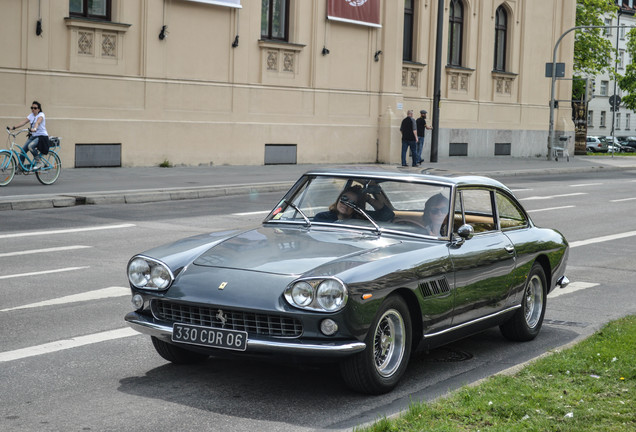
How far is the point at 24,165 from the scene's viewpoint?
66.1 ft

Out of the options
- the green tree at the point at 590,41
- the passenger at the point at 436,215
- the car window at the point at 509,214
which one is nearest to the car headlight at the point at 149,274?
the passenger at the point at 436,215

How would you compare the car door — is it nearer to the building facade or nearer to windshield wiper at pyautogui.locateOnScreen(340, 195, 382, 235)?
windshield wiper at pyautogui.locateOnScreen(340, 195, 382, 235)

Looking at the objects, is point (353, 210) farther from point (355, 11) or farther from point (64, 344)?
point (355, 11)

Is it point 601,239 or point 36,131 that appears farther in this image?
point 36,131

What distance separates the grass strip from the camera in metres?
4.88

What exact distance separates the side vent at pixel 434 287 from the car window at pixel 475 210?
60cm

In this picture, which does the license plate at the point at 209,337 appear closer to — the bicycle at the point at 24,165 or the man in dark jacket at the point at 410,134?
the bicycle at the point at 24,165

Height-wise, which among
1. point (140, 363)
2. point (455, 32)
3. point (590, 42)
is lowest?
point (140, 363)

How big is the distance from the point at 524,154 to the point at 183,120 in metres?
22.1

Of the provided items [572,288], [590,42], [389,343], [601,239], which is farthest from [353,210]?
[590,42]

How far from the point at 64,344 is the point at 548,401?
3.40m

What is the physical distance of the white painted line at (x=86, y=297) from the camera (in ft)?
27.0

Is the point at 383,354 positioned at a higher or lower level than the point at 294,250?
lower

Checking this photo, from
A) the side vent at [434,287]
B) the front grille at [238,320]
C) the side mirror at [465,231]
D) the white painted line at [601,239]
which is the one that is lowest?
the white painted line at [601,239]
